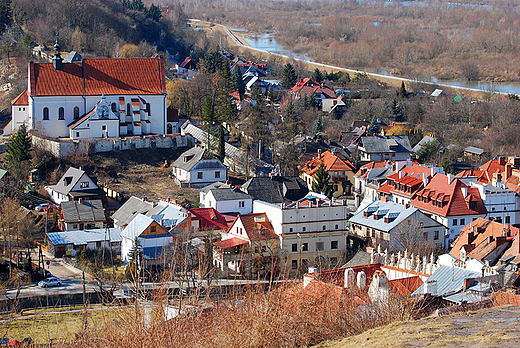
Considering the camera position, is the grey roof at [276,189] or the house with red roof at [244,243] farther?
the grey roof at [276,189]

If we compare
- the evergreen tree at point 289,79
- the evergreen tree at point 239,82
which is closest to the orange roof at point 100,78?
the evergreen tree at point 239,82

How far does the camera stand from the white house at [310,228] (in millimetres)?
30500

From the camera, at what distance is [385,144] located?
49281 mm

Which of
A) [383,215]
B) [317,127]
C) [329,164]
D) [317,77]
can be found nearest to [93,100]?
[329,164]

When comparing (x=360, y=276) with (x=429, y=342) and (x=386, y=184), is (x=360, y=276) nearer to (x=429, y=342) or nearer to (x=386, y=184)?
(x=429, y=342)

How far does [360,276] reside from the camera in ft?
61.1

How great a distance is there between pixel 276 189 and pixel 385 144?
45.3 feet

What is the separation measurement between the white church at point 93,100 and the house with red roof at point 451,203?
1622cm

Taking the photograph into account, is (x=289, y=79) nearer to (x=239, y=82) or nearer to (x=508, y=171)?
(x=239, y=82)

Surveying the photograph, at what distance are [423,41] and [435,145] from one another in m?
76.4

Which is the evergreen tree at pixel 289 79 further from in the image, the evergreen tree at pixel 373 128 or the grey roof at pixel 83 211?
the grey roof at pixel 83 211

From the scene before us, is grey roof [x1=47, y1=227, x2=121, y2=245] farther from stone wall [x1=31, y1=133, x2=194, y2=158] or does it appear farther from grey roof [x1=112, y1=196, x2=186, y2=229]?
stone wall [x1=31, y1=133, x2=194, y2=158]

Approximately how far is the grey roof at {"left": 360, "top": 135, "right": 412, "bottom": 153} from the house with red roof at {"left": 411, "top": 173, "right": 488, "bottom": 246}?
12.4 meters

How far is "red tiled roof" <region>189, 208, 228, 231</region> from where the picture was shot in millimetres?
32406
